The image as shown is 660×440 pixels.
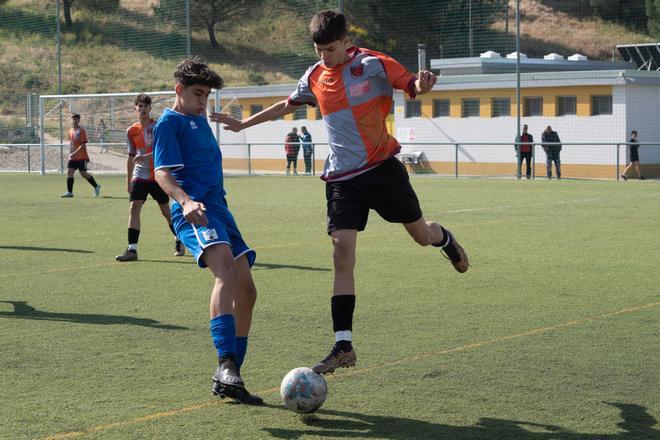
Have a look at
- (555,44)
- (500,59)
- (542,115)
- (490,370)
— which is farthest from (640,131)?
(490,370)

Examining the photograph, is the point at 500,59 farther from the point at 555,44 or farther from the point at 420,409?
the point at 420,409

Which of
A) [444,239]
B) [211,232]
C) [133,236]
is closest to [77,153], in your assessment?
[133,236]

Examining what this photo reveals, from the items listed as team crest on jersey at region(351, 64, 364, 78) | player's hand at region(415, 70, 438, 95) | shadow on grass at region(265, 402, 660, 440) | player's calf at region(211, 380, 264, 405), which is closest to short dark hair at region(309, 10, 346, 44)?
team crest on jersey at region(351, 64, 364, 78)

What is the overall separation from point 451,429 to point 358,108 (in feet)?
7.18

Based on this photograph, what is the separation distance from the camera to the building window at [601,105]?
114ft

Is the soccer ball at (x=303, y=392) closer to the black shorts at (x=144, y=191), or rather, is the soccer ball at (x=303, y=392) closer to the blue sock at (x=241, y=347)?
the blue sock at (x=241, y=347)

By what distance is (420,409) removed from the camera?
5.34 meters

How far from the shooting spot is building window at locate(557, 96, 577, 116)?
35688 millimetres

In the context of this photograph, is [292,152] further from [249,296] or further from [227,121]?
[249,296]

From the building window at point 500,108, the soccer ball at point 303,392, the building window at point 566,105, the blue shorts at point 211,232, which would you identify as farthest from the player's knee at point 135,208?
the building window at point 500,108

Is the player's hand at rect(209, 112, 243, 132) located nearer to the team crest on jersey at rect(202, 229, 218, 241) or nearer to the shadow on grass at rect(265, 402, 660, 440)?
the team crest on jersey at rect(202, 229, 218, 241)

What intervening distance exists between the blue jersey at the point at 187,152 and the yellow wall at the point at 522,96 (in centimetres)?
3025

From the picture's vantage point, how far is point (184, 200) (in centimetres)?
556

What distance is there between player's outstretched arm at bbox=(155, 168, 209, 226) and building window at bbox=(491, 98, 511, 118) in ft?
105
